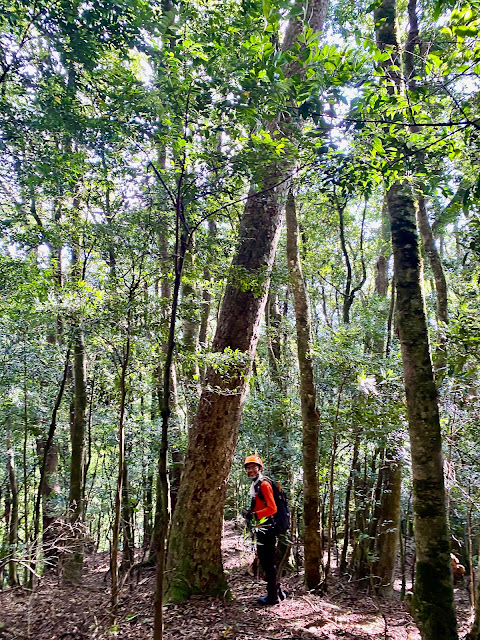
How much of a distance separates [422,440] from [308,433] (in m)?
2.97

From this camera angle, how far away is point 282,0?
2383 mm

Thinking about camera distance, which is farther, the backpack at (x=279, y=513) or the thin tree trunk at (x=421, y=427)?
the backpack at (x=279, y=513)

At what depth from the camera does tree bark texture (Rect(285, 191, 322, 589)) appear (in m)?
6.35

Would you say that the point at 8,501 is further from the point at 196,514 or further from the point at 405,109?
the point at 405,109

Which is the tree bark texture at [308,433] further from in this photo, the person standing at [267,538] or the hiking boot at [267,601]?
the hiking boot at [267,601]

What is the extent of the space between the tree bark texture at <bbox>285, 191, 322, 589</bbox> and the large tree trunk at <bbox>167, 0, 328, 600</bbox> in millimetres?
909

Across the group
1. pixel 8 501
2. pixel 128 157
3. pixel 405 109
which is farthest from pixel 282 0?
pixel 8 501

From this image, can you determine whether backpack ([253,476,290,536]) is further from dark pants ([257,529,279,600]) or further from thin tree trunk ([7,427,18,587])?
thin tree trunk ([7,427,18,587])

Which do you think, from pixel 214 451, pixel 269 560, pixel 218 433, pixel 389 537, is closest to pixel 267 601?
pixel 269 560

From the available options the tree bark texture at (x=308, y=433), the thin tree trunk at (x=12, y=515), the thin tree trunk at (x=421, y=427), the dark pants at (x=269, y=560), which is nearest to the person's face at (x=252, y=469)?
the dark pants at (x=269, y=560)

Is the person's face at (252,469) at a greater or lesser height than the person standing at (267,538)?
greater

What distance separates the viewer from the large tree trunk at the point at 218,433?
4.91 meters

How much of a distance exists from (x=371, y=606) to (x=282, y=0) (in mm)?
8504

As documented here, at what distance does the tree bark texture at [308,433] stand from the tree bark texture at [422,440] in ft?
6.86
